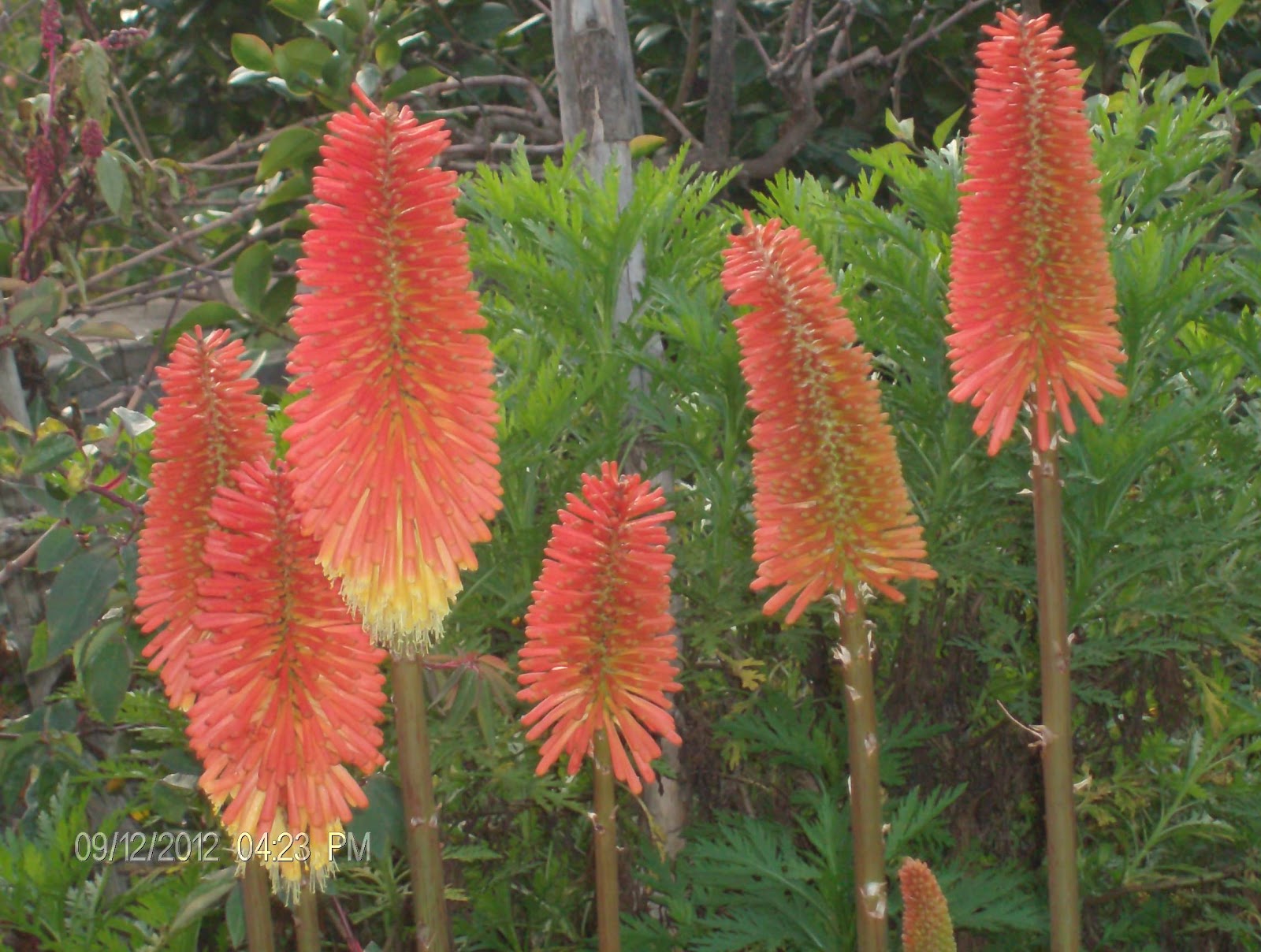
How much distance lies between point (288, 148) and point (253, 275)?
268 millimetres

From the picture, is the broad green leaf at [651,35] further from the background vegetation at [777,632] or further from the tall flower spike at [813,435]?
the tall flower spike at [813,435]

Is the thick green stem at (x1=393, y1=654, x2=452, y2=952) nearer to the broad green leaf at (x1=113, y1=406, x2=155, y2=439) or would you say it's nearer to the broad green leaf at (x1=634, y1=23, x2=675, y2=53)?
the broad green leaf at (x1=113, y1=406, x2=155, y2=439)

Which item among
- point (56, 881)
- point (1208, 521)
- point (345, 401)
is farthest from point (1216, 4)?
point (56, 881)

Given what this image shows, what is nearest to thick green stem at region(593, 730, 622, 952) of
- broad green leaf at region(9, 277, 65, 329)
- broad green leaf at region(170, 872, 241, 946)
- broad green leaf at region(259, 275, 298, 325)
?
broad green leaf at region(170, 872, 241, 946)

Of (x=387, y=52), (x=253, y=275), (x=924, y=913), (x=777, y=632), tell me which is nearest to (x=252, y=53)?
(x=387, y=52)

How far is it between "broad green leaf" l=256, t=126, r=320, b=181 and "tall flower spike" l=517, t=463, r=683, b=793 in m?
1.97

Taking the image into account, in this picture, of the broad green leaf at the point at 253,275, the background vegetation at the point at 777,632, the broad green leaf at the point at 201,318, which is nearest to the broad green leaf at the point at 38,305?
the background vegetation at the point at 777,632

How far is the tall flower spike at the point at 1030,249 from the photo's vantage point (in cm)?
106

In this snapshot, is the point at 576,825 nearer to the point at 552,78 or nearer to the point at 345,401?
the point at 345,401

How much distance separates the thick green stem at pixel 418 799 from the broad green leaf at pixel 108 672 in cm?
68

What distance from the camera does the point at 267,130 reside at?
3.86 meters

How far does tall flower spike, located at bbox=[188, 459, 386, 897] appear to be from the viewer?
0.87 metres

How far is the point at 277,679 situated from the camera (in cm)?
90

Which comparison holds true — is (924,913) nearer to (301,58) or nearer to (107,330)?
(107,330)
